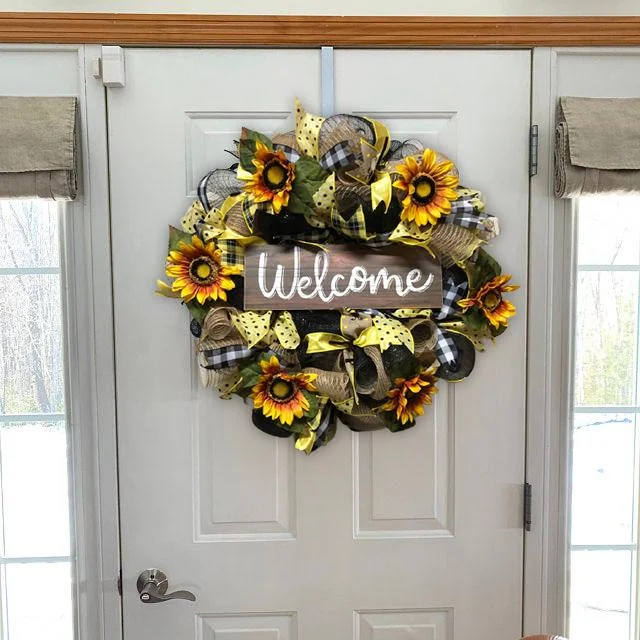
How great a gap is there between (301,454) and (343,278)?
1.37ft

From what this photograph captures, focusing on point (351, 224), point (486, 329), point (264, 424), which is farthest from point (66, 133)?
point (486, 329)

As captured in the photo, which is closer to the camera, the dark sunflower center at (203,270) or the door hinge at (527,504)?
the dark sunflower center at (203,270)

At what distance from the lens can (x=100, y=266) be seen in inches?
49.4

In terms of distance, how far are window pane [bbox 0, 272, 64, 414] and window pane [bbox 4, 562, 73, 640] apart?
1.23ft

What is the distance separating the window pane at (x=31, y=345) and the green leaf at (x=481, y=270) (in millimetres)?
910

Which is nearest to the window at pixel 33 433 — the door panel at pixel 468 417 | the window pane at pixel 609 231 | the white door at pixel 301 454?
the white door at pixel 301 454

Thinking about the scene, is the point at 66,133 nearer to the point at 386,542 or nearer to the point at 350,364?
the point at 350,364

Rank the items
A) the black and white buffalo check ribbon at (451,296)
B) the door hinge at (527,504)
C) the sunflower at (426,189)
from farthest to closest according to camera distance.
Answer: the door hinge at (527,504) < the black and white buffalo check ribbon at (451,296) < the sunflower at (426,189)

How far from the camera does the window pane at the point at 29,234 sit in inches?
49.6

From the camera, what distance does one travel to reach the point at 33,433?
4.25ft

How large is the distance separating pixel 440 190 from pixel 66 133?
777mm

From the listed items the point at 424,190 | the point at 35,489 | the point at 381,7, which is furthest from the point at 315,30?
the point at 35,489

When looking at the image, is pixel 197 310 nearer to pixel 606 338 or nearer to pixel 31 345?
pixel 31 345

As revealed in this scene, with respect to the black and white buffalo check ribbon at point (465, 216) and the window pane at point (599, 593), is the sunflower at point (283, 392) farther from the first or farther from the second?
the window pane at point (599, 593)
